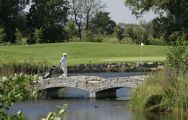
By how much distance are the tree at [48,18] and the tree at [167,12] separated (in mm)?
13422

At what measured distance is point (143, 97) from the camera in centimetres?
2466

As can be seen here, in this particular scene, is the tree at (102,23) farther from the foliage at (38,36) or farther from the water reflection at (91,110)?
the water reflection at (91,110)

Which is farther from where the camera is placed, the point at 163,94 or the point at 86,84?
the point at 86,84

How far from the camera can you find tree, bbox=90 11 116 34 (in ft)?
360

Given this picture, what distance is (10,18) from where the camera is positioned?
246 ft

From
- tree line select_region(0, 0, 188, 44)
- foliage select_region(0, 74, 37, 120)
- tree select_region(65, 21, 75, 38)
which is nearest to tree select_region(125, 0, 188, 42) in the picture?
tree line select_region(0, 0, 188, 44)

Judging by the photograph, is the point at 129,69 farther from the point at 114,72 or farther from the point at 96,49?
the point at 96,49

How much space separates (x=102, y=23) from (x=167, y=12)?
142 feet

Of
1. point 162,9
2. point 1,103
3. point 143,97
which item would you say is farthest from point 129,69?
point 1,103

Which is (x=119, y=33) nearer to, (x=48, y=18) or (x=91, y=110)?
(x=48, y=18)

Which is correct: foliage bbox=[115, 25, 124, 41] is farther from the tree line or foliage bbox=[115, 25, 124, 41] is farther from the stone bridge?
the stone bridge

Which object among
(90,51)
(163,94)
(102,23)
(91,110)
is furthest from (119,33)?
(163,94)

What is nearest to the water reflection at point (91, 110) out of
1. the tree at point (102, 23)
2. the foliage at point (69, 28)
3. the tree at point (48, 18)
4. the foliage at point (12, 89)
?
the foliage at point (12, 89)

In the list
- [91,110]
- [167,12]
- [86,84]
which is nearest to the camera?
[91,110]
